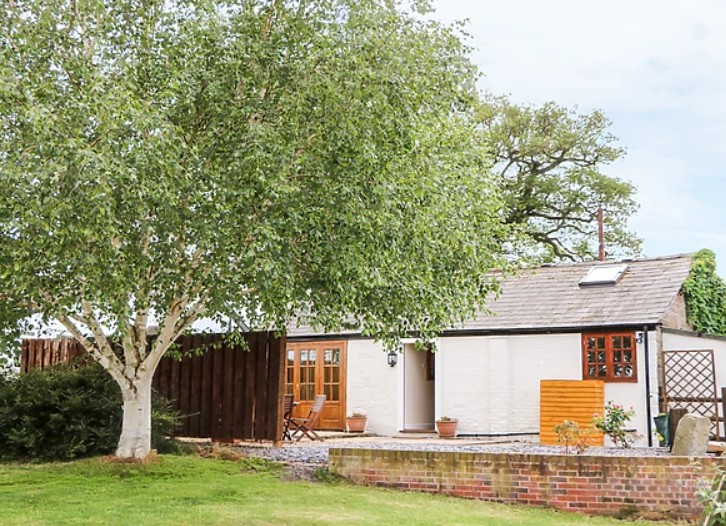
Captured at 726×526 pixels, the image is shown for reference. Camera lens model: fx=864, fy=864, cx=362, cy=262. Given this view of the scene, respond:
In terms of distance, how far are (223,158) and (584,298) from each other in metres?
11.9

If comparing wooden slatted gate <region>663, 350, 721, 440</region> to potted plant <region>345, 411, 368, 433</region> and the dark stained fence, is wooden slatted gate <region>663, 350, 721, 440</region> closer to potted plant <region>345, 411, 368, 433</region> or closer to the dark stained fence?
potted plant <region>345, 411, 368, 433</region>

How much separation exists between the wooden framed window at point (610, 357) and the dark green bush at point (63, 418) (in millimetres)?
9432

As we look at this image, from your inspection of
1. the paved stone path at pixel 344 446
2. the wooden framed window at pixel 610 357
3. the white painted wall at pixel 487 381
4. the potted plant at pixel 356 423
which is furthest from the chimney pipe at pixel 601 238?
the paved stone path at pixel 344 446

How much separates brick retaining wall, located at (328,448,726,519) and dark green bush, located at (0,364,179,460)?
4.40 m

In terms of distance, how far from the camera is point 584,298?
65.5ft

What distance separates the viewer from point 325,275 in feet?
34.8

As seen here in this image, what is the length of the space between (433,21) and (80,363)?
906 centimetres

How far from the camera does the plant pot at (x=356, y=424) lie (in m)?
21.1

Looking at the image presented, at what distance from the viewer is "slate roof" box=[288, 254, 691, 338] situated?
1866 centimetres

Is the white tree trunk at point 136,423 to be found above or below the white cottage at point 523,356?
below

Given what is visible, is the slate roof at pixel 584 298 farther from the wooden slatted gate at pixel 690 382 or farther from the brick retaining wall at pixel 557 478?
the brick retaining wall at pixel 557 478

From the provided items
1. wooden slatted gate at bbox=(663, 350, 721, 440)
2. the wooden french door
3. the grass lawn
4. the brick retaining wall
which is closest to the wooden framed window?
wooden slatted gate at bbox=(663, 350, 721, 440)

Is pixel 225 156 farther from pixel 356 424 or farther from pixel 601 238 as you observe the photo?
pixel 601 238

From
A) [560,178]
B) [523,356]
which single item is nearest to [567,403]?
[523,356]
